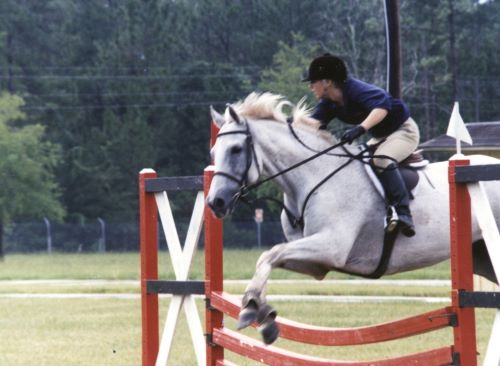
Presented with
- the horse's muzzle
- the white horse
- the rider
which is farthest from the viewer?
the rider

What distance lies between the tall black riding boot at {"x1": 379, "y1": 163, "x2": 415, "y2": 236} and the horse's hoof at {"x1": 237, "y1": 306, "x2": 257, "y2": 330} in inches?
46.5

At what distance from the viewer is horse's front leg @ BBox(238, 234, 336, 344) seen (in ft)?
24.9

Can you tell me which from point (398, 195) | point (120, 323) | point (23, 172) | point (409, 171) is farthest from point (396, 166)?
point (23, 172)

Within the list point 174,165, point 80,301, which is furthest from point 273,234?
point 80,301

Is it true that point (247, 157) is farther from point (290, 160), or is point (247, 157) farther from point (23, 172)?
point (23, 172)

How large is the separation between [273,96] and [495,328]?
2.38 m

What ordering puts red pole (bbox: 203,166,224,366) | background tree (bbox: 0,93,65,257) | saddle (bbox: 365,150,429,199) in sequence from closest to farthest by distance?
saddle (bbox: 365,150,429,199) < red pole (bbox: 203,166,224,366) < background tree (bbox: 0,93,65,257)

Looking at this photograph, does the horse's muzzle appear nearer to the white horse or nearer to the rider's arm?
the white horse

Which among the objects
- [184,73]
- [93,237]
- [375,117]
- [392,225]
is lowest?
→ [93,237]

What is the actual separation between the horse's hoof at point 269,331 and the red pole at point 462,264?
1.09 m

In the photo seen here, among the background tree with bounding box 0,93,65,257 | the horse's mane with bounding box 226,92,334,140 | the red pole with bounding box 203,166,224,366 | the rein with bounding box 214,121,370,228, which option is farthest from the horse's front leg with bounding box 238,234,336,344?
the background tree with bounding box 0,93,65,257

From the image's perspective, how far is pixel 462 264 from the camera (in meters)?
7.36

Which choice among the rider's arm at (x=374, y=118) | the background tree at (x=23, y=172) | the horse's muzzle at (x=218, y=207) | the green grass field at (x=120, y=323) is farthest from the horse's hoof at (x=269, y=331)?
the background tree at (x=23, y=172)

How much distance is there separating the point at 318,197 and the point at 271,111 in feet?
2.54
